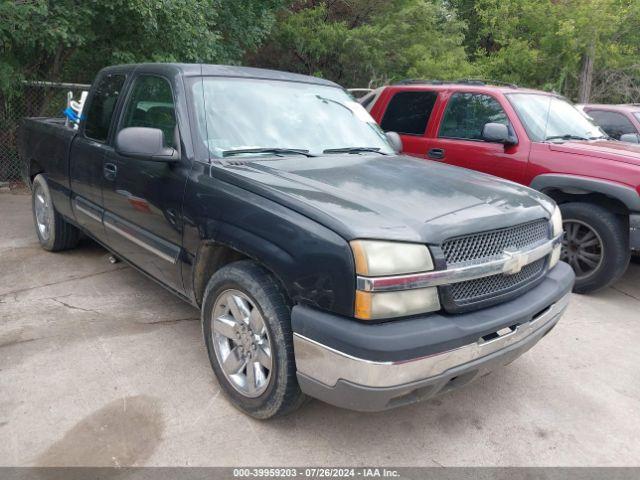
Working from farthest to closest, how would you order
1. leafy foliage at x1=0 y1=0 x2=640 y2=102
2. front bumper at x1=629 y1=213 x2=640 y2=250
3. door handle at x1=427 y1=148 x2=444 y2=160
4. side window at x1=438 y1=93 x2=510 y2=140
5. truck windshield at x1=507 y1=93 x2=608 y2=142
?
leafy foliage at x1=0 y1=0 x2=640 y2=102 → door handle at x1=427 y1=148 x2=444 y2=160 → side window at x1=438 y1=93 x2=510 y2=140 → truck windshield at x1=507 y1=93 x2=608 y2=142 → front bumper at x1=629 y1=213 x2=640 y2=250

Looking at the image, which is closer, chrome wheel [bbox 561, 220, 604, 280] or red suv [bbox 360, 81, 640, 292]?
red suv [bbox 360, 81, 640, 292]

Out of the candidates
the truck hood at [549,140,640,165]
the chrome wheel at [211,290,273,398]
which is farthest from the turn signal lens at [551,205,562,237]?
the truck hood at [549,140,640,165]

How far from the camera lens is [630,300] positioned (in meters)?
5.00

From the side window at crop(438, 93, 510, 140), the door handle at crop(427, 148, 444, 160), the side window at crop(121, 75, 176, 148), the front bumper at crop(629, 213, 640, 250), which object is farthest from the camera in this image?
the door handle at crop(427, 148, 444, 160)

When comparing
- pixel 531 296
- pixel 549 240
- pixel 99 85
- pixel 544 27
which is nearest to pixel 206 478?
pixel 531 296

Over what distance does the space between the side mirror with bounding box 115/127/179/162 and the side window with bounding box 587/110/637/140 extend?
25.4 feet

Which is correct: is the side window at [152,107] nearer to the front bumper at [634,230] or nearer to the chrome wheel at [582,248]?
the chrome wheel at [582,248]

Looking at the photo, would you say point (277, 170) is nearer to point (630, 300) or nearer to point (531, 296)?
point (531, 296)

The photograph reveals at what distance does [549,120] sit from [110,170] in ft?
14.5

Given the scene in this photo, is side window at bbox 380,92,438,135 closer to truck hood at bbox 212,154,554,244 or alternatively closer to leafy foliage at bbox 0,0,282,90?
truck hood at bbox 212,154,554,244

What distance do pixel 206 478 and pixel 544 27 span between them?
53.9 feet

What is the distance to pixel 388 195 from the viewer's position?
8.84 feet

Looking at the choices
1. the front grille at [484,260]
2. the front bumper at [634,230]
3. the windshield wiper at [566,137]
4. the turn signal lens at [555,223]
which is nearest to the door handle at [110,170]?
the front grille at [484,260]

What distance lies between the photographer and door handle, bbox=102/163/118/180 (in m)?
3.75
